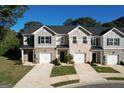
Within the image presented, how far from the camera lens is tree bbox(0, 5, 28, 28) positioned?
3894 centimetres

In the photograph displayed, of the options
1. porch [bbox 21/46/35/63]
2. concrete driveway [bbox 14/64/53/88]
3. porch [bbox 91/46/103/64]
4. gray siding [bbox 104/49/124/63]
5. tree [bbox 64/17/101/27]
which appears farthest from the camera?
tree [bbox 64/17/101/27]

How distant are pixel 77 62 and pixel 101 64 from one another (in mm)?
3440

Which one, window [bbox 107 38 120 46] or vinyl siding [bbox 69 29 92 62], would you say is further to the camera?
window [bbox 107 38 120 46]

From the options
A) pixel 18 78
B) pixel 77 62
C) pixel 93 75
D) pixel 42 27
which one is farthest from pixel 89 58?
pixel 18 78

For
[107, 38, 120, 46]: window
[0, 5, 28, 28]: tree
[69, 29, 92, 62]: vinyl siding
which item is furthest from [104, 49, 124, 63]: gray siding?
[0, 5, 28, 28]: tree

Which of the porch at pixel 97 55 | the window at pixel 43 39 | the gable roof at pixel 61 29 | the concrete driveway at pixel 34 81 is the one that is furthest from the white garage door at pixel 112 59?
the concrete driveway at pixel 34 81

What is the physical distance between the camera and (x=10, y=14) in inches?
1566

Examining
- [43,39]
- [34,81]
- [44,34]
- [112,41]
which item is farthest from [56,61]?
[34,81]

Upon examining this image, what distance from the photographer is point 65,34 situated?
39.7 metres

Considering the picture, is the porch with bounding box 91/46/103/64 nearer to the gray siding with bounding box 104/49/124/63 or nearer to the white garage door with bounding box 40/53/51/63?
the gray siding with bounding box 104/49/124/63

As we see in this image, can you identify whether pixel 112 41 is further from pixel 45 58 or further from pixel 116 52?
pixel 45 58

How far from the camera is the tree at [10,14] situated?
38.9 metres

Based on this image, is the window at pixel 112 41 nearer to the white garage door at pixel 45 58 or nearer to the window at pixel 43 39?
the window at pixel 43 39

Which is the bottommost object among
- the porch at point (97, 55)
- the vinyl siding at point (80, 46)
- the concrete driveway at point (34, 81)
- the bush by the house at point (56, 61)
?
the concrete driveway at point (34, 81)
